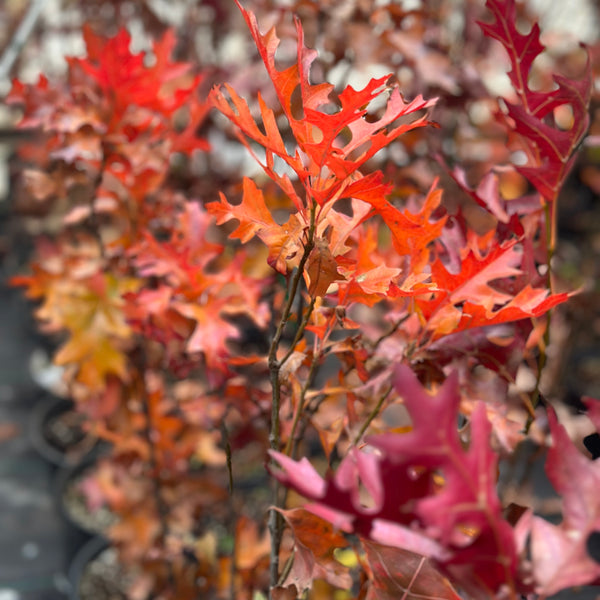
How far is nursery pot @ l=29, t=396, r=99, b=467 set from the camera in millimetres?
1639

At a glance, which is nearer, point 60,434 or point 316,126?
point 316,126

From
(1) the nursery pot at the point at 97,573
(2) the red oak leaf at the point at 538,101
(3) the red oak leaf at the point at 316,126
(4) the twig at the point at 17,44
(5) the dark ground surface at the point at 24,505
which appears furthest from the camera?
(5) the dark ground surface at the point at 24,505

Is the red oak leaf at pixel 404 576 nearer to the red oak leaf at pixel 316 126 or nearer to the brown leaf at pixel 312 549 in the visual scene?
the brown leaf at pixel 312 549

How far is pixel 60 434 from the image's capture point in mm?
1773

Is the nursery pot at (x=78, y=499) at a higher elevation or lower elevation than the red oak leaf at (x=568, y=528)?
lower

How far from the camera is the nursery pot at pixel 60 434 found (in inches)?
64.5

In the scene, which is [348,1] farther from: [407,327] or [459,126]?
[407,327]

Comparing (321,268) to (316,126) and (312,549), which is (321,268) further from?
(312,549)

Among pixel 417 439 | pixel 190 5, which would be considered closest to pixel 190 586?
pixel 417 439

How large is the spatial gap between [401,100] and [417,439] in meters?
0.26

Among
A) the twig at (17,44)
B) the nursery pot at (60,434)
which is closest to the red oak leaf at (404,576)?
the twig at (17,44)

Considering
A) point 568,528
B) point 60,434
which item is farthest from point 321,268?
point 60,434

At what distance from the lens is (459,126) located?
131cm

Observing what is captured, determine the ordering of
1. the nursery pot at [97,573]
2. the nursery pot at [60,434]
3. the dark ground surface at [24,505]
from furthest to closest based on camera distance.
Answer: the nursery pot at [60,434], the dark ground surface at [24,505], the nursery pot at [97,573]
